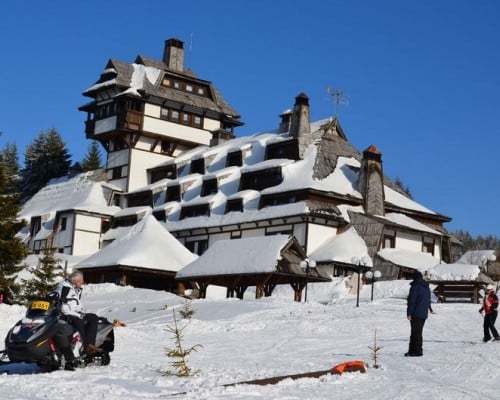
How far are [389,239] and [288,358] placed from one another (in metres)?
37.6

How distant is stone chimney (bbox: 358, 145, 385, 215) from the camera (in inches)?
2073

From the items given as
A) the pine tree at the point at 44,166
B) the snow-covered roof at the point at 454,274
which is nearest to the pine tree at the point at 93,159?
the pine tree at the point at 44,166

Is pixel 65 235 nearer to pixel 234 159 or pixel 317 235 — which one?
pixel 234 159

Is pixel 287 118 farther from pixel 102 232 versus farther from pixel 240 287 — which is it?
pixel 240 287

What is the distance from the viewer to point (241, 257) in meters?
38.9

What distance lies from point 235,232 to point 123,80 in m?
18.2

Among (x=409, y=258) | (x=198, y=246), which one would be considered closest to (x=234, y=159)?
(x=198, y=246)

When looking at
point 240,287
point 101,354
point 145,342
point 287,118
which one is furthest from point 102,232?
point 101,354

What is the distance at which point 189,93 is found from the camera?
6912 centimetres

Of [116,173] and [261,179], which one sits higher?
[116,173]

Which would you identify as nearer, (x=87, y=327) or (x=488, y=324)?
(x=87, y=327)

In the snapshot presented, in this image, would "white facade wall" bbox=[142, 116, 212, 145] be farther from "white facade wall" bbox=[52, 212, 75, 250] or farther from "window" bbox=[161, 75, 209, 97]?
"white facade wall" bbox=[52, 212, 75, 250]

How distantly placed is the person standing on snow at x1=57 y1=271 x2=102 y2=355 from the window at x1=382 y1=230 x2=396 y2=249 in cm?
3939

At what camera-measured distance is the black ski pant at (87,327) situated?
1265 centimetres
